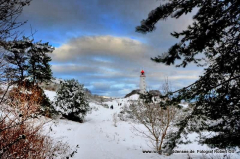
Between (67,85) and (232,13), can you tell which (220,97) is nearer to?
(232,13)

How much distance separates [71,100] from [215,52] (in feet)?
70.8

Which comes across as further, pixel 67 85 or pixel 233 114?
pixel 67 85

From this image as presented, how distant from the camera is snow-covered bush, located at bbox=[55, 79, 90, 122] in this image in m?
22.5

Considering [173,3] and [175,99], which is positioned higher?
[173,3]

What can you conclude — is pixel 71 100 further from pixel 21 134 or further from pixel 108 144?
pixel 21 134

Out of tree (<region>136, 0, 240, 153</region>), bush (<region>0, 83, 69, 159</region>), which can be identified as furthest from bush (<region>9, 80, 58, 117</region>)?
tree (<region>136, 0, 240, 153</region>)

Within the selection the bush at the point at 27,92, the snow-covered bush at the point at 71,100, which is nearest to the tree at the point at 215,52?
the bush at the point at 27,92

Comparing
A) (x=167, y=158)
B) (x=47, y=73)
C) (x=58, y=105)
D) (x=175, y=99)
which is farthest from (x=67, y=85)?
(x=175, y=99)

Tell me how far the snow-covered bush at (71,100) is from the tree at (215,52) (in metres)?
20.8

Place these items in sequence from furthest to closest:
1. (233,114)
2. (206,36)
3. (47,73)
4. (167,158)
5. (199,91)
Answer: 1. (47,73)
2. (167,158)
3. (199,91)
4. (233,114)
5. (206,36)

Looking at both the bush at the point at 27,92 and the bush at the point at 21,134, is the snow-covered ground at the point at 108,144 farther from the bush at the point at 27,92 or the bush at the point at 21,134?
the bush at the point at 27,92

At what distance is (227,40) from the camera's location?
360 centimetres

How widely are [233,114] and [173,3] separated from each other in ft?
9.58

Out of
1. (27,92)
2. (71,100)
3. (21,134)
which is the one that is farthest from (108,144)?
(71,100)
